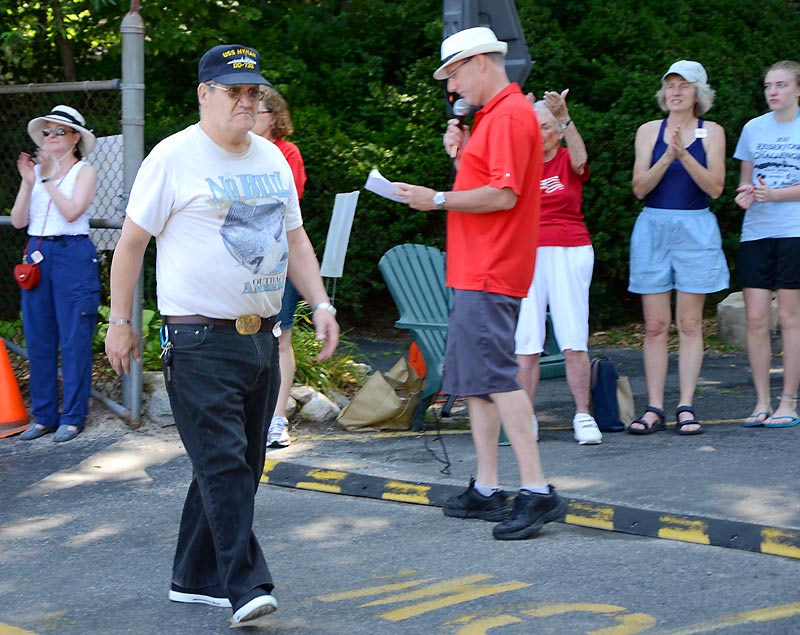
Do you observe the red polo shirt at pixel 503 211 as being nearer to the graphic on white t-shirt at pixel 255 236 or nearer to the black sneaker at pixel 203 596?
the graphic on white t-shirt at pixel 255 236

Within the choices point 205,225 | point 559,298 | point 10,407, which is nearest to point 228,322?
point 205,225

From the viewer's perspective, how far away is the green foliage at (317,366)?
27.9 ft

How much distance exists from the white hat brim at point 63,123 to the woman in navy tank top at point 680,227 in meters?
3.37

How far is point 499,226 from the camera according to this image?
17.9 feet

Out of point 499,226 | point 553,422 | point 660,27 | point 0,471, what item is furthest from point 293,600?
point 660,27

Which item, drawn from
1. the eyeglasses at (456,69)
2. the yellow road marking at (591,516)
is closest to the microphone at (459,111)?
the eyeglasses at (456,69)

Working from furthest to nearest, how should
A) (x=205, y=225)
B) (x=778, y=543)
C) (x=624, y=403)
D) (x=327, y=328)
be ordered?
1. (x=624, y=403)
2. (x=778, y=543)
3. (x=327, y=328)
4. (x=205, y=225)

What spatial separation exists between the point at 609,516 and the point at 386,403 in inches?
95.1

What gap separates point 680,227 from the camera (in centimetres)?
723

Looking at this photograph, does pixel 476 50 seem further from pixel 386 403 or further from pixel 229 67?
pixel 386 403

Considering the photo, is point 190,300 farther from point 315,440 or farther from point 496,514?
point 315,440

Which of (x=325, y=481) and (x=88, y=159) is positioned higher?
(x=88, y=159)

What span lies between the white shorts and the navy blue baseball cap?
3028 mm

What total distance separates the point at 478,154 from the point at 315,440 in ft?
8.70
